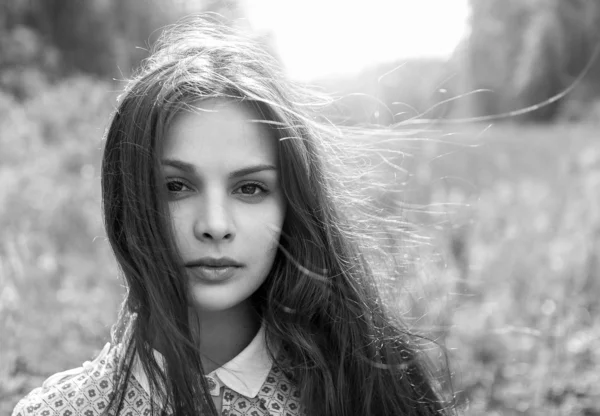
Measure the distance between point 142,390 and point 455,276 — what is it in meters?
1.82

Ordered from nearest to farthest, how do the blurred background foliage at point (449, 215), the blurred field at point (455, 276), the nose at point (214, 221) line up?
the nose at point (214, 221), the blurred background foliage at point (449, 215), the blurred field at point (455, 276)

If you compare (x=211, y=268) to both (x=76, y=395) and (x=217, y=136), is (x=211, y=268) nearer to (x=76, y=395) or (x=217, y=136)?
(x=217, y=136)

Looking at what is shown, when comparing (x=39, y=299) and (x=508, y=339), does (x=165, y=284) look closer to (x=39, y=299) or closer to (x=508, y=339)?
(x=39, y=299)

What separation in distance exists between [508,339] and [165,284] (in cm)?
200

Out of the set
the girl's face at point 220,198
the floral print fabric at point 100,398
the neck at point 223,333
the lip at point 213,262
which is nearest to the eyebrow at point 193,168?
the girl's face at point 220,198

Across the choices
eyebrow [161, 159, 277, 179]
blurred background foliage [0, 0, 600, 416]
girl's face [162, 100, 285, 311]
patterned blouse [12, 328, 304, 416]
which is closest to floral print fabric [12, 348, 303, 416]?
patterned blouse [12, 328, 304, 416]

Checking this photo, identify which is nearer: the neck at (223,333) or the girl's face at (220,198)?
the girl's face at (220,198)

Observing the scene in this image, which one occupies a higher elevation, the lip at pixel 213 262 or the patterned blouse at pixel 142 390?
the lip at pixel 213 262

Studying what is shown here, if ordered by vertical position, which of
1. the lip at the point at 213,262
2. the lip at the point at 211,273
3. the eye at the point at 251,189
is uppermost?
the eye at the point at 251,189

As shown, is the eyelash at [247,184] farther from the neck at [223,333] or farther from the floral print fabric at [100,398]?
the floral print fabric at [100,398]

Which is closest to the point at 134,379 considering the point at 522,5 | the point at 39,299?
the point at 39,299

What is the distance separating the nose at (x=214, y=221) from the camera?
54.7 inches

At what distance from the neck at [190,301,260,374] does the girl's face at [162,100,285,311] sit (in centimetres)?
9

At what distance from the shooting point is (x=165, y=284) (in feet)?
4.71
